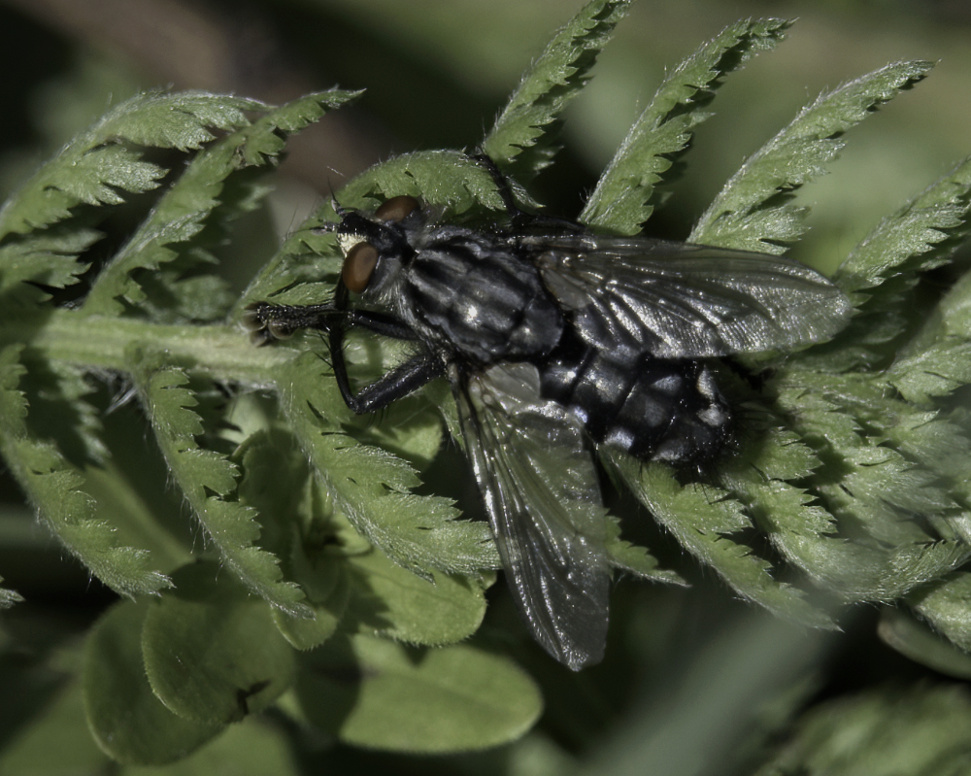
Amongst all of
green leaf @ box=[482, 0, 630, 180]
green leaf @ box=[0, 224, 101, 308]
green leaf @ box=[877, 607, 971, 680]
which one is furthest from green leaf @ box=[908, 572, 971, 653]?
green leaf @ box=[0, 224, 101, 308]

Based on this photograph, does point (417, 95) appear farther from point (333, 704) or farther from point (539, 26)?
point (333, 704)

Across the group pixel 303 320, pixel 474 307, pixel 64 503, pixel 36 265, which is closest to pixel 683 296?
pixel 474 307

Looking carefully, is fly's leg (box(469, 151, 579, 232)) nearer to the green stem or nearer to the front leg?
the front leg

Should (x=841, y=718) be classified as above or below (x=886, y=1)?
below

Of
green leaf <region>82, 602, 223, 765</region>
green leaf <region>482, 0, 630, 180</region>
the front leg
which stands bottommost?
green leaf <region>82, 602, 223, 765</region>

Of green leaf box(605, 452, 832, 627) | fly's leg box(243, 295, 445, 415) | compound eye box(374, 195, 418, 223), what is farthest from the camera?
compound eye box(374, 195, 418, 223)

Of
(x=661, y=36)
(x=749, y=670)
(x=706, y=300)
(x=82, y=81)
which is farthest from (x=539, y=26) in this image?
(x=749, y=670)

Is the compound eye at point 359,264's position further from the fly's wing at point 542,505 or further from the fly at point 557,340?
the fly's wing at point 542,505

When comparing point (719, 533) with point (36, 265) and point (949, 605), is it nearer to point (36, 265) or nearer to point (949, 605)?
point (949, 605)
